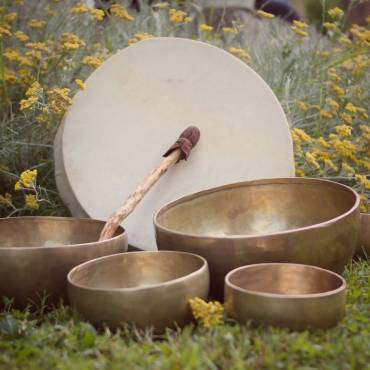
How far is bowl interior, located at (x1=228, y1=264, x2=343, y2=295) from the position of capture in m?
2.35

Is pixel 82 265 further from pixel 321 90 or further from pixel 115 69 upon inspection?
pixel 321 90

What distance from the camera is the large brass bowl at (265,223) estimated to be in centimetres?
242

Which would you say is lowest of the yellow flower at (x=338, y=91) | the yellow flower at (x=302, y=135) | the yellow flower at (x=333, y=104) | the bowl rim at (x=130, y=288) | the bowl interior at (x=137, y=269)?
the bowl interior at (x=137, y=269)

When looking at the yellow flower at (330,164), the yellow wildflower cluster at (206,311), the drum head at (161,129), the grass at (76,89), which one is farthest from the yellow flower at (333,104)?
the yellow wildflower cluster at (206,311)

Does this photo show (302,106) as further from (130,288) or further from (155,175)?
(130,288)

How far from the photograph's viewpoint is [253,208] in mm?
2986

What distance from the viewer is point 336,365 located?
194 cm

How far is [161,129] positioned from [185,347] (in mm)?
1347

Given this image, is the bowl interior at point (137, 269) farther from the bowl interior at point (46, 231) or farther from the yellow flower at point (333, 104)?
the yellow flower at point (333, 104)

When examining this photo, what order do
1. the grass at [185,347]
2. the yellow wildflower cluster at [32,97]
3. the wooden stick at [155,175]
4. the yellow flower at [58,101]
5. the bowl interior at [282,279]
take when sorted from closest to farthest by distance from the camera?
the grass at [185,347] < the bowl interior at [282,279] < the wooden stick at [155,175] < the yellow wildflower cluster at [32,97] < the yellow flower at [58,101]

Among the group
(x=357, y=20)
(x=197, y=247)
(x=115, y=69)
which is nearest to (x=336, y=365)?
(x=197, y=247)

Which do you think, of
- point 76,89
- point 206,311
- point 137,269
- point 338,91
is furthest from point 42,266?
point 338,91

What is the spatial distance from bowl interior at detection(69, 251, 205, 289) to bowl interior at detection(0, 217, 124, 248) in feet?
1.26

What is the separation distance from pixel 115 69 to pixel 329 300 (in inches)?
60.9
